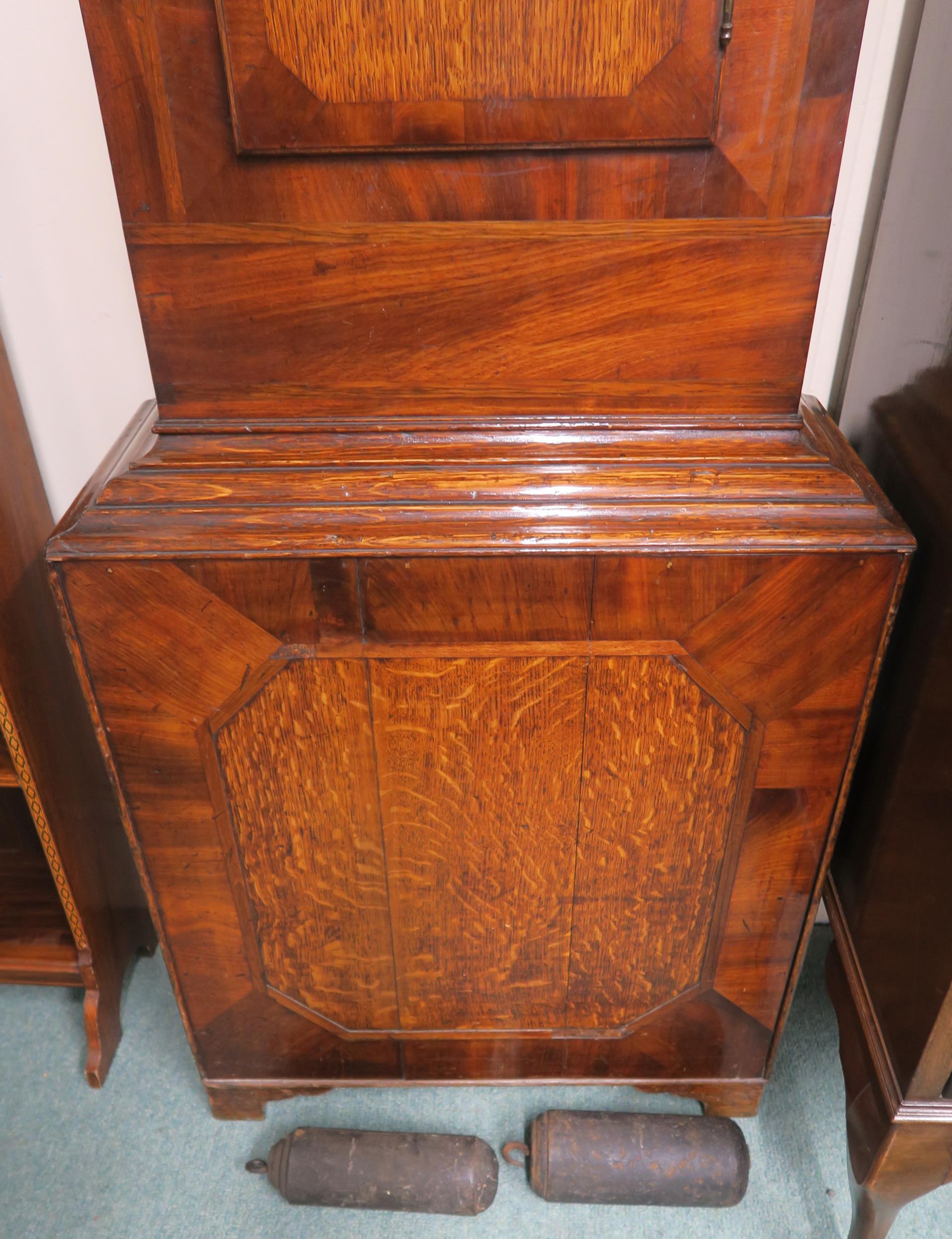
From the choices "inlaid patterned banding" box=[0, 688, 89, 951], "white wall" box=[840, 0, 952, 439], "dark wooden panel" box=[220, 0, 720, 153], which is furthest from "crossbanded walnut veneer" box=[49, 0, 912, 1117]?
"inlaid patterned banding" box=[0, 688, 89, 951]

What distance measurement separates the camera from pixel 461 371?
3.08 ft

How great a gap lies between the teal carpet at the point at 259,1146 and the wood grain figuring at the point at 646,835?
265 millimetres

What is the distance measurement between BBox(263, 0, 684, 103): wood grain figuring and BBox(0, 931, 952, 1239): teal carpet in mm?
1277

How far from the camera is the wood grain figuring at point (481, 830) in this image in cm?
94

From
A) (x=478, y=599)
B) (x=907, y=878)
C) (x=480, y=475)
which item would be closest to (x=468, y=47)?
(x=480, y=475)

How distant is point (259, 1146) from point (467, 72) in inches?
52.7

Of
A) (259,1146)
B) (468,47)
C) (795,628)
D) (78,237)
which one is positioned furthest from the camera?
(259,1146)

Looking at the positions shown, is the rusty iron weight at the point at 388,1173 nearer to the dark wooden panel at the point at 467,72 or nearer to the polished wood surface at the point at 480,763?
the polished wood surface at the point at 480,763

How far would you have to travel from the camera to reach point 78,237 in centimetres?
116

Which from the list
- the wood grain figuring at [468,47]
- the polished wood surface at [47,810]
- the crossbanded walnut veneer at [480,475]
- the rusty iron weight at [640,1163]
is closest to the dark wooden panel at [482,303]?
the crossbanded walnut veneer at [480,475]

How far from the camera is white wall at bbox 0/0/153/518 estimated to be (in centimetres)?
105

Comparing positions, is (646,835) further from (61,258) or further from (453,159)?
(61,258)

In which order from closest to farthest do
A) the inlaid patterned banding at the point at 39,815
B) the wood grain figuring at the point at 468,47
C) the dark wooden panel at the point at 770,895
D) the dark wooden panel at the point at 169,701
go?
the wood grain figuring at the point at 468,47
the dark wooden panel at the point at 169,701
the dark wooden panel at the point at 770,895
the inlaid patterned banding at the point at 39,815

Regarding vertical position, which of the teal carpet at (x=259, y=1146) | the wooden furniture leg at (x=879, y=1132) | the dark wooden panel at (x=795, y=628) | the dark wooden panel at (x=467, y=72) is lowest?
the teal carpet at (x=259, y=1146)
